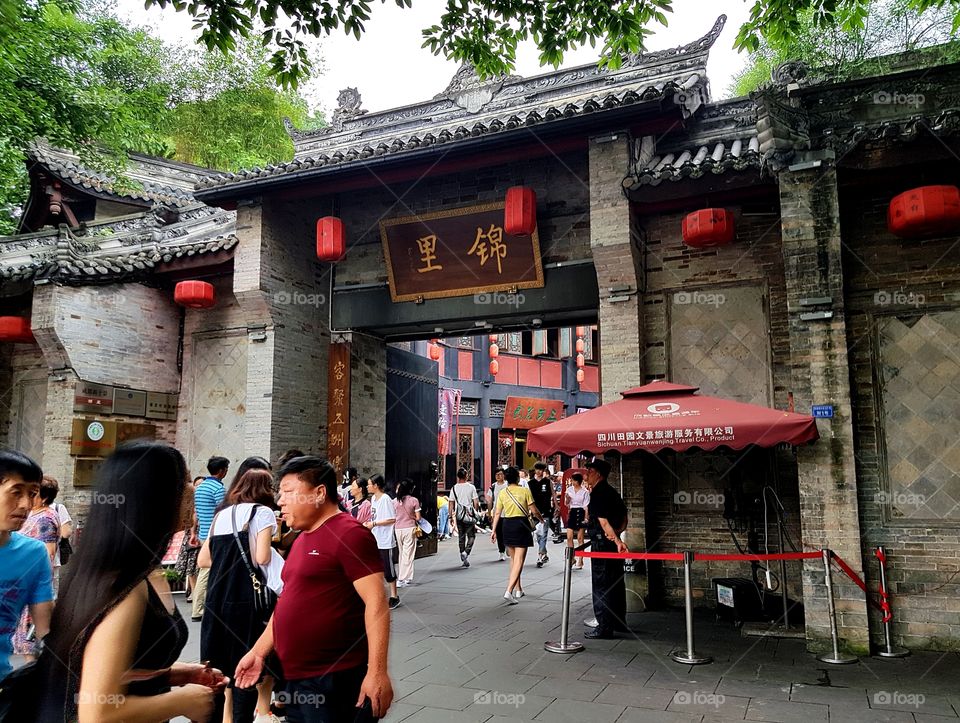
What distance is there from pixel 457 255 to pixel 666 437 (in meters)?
4.69

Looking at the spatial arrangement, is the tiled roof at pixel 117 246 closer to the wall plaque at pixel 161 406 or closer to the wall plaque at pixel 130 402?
the wall plaque at pixel 130 402

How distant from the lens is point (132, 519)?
197cm

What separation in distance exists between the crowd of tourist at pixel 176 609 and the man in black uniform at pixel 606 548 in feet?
10.9

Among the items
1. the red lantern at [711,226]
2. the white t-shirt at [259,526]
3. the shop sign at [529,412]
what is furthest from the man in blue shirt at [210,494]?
the shop sign at [529,412]

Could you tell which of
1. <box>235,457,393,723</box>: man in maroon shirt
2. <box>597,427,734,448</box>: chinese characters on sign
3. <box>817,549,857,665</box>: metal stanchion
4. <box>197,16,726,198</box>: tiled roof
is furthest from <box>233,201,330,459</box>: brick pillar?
<box>235,457,393,723</box>: man in maroon shirt

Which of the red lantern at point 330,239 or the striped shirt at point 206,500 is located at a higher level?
the red lantern at point 330,239

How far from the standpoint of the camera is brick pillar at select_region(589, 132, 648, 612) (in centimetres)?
865

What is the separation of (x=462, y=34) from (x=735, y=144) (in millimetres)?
3918

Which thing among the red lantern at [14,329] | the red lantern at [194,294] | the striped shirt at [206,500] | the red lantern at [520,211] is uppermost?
the red lantern at [520,211]

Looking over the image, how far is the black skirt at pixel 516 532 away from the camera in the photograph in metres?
9.27

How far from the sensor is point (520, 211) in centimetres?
926

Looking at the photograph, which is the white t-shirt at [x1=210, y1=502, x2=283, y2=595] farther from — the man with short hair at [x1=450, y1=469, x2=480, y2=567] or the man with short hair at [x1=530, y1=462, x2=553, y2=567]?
the man with short hair at [x1=530, y1=462, x2=553, y2=567]

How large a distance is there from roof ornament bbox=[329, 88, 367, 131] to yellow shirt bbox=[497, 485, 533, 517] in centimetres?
820

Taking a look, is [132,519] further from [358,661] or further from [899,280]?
[899,280]
